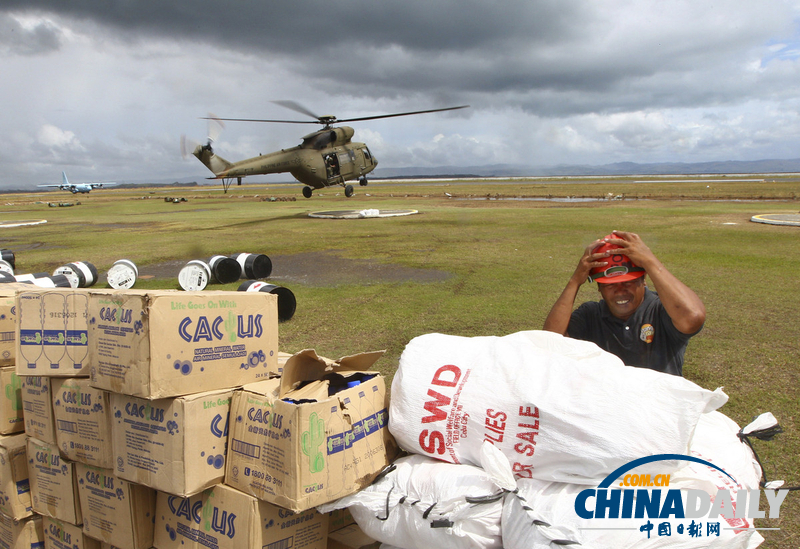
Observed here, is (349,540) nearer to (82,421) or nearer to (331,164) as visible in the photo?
(82,421)

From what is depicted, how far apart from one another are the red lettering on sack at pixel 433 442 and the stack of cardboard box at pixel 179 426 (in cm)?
28

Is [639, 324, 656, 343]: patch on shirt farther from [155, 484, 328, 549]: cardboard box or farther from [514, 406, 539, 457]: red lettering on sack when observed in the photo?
[155, 484, 328, 549]: cardboard box

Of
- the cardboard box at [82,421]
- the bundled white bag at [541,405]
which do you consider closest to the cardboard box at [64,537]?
the cardboard box at [82,421]

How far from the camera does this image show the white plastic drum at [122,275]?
956 centimetres

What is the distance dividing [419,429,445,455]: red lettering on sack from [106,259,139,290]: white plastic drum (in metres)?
8.92

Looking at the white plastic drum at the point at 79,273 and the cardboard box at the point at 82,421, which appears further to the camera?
the white plastic drum at the point at 79,273

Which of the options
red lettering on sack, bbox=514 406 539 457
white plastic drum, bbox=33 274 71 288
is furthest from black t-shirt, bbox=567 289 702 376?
white plastic drum, bbox=33 274 71 288

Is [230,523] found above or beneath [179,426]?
beneath

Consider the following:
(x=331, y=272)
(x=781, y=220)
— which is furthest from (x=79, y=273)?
(x=781, y=220)

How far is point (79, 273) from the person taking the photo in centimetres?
935

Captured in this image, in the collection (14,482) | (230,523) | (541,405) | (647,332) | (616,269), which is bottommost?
(14,482)

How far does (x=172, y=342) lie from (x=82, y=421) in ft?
3.04

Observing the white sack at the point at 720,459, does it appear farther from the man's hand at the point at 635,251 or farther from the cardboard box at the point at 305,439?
the cardboard box at the point at 305,439

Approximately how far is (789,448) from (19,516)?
539 cm
